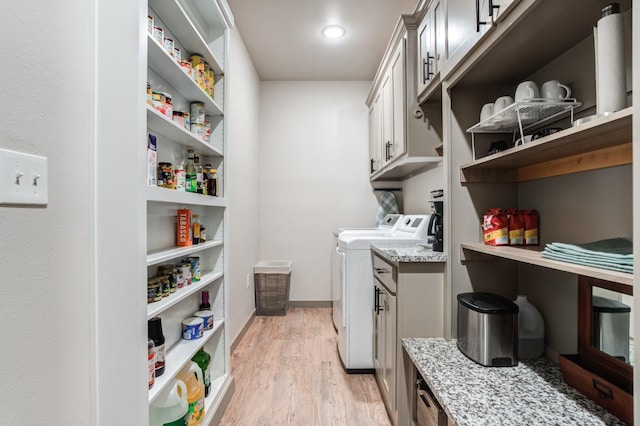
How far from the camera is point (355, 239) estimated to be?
7.39ft

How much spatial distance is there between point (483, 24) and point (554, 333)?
1.20 metres

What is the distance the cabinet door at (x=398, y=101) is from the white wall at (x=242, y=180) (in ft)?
4.02

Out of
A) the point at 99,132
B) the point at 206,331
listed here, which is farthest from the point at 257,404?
the point at 99,132

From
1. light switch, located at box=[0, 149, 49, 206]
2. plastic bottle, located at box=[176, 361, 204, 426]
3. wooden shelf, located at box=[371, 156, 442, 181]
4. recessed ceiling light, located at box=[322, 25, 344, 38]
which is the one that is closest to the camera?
light switch, located at box=[0, 149, 49, 206]

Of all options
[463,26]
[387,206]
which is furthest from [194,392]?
[387,206]

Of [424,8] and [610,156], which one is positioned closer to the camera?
[610,156]

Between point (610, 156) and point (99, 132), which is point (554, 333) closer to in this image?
point (610, 156)

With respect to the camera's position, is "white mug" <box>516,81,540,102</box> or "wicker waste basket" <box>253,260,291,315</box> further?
"wicker waste basket" <box>253,260,291,315</box>

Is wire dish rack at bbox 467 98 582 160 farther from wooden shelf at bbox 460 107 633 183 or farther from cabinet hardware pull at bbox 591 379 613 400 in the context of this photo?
cabinet hardware pull at bbox 591 379 613 400

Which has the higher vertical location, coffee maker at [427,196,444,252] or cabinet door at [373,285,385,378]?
coffee maker at [427,196,444,252]

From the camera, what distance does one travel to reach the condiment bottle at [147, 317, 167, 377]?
1.28m

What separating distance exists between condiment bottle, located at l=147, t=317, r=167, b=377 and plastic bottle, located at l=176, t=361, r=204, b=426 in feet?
0.73

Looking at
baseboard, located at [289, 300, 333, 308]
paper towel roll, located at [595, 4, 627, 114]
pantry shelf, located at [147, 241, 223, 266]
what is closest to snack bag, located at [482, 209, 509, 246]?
paper towel roll, located at [595, 4, 627, 114]

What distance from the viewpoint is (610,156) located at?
992mm
